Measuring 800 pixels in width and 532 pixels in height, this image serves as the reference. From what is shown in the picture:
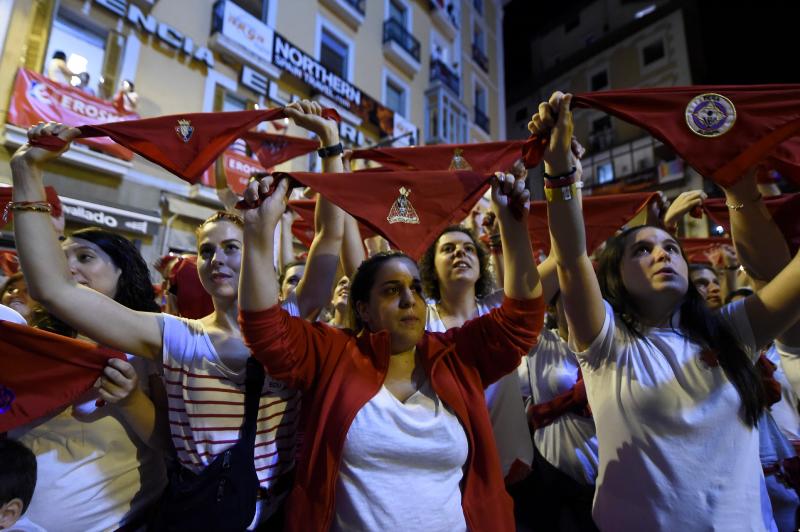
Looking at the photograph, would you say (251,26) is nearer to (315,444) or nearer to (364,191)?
(364,191)

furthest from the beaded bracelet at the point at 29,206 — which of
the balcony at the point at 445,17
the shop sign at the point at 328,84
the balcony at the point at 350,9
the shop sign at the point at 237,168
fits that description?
the balcony at the point at 445,17

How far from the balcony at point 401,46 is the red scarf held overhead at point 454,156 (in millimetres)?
13227

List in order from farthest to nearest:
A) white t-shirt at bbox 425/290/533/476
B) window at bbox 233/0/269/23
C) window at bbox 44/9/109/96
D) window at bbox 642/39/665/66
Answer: window at bbox 642/39/665/66 < window at bbox 233/0/269/23 < window at bbox 44/9/109/96 < white t-shirt at bbox 425/290/533/476

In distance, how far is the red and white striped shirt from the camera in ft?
5.19

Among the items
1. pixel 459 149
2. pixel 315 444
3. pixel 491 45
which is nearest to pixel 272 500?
pixel 315 444

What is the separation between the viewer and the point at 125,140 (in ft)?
6.80

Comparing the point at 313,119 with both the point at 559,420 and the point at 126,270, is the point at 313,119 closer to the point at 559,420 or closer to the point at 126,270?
the point at 126,270

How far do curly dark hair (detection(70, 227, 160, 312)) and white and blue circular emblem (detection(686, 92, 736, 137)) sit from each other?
236 cm

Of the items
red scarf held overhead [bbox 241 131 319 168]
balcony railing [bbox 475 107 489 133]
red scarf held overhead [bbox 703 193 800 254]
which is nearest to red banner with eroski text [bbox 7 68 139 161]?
red scarf held overhead [bbox 241 131 319 168]

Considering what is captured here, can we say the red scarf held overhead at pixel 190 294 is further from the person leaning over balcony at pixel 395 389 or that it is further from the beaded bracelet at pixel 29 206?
the person leaning over balcony at pixel 395 389

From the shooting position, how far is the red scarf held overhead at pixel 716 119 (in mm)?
1765

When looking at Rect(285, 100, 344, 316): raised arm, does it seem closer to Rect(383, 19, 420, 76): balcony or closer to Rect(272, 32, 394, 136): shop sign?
Rect(272, 32, 394, 136): shop sign

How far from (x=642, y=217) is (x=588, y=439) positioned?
156cm

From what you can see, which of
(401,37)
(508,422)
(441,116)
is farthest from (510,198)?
(401,37)
